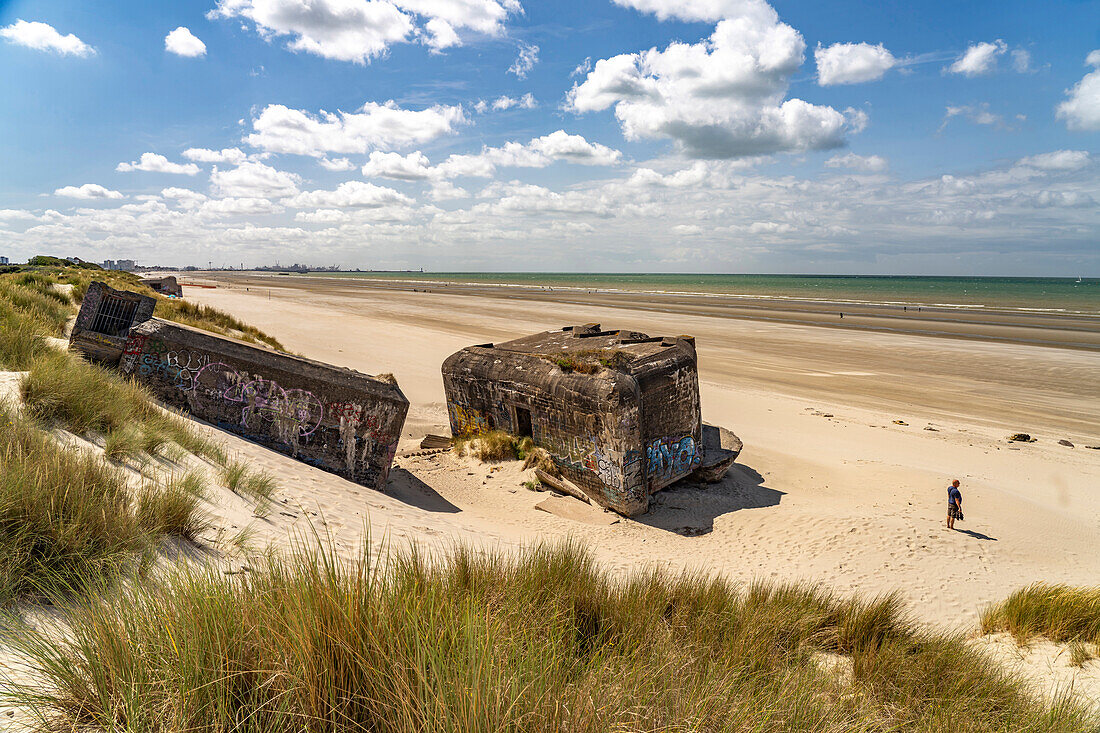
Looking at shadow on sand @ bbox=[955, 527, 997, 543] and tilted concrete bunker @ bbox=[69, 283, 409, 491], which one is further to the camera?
shadow on sand @ bbox=[955, 527, 997, 543]

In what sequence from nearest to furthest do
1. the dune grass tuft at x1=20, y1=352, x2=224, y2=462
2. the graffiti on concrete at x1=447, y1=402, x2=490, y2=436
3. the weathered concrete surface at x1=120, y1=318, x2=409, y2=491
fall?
the dune grass tuft at x1=20, y1=352, x2=224, y2=462, the weathered concrete surface at x1=120, y1=318, x2=409, y2=491, the graffiti on concrete at x1=447, y1=402, x2=490, y2=436

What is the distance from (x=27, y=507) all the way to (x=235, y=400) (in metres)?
5.27

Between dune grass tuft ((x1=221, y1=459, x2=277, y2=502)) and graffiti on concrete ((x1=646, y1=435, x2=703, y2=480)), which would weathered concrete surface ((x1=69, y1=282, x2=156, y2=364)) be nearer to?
dune grass tuft ((x1=221, y1=459, x2=277, y2=502))

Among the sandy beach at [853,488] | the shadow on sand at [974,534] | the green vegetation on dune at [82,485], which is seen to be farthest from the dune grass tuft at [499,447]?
the shadow on sand at [974,534]

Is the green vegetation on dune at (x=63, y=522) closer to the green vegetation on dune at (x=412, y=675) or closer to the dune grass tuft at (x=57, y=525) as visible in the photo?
the dune grass tuft at (x=57, y=525)

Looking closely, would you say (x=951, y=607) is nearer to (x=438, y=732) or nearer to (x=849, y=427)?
(x=438, y=732)

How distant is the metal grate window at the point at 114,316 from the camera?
902 centimetres

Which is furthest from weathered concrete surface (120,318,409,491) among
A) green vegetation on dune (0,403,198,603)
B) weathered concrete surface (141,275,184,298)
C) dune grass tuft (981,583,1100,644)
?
weathered concrete surface (141,275,184,298)

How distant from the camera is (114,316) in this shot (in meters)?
9.23

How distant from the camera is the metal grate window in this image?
9023 millimetres

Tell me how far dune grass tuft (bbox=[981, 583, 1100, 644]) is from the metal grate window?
40.3 feet

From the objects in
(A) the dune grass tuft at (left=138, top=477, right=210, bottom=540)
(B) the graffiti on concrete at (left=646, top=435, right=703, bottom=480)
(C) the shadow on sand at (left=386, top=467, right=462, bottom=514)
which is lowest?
(C) the shadow on sand at (left=386, top=467, right=462, bottom=514)

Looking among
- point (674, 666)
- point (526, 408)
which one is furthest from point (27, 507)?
point (526, 408)

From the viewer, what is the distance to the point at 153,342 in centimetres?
826
